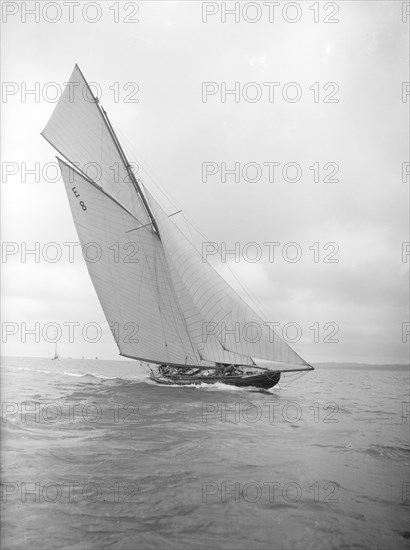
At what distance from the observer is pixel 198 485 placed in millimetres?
6645

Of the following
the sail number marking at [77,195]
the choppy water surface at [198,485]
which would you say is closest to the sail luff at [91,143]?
the sail number marking at [77,195]

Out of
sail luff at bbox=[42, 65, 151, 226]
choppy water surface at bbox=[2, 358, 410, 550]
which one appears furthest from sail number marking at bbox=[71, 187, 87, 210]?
choppy water surface at bbox=[2, 358, 410, 550]

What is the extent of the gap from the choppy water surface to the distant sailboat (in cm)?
997

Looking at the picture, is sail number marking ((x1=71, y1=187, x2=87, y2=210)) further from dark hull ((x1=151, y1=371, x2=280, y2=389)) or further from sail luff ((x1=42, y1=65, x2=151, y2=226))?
dark hull ((x1=151, y1=371, x2=280, y2=389))

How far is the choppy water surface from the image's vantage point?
4.96 meters

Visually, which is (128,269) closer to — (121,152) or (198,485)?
(121,152)

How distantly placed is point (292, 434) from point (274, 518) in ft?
A: 20.8

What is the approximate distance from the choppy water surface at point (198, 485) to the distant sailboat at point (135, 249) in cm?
997

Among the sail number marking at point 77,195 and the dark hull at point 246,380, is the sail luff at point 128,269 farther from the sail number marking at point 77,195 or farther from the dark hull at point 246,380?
the dark hull at point 246,380

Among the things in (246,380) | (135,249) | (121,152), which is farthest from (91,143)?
(246,380)

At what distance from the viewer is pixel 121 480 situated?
6699mm

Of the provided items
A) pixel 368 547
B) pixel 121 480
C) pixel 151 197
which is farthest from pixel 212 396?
pixel 368 547

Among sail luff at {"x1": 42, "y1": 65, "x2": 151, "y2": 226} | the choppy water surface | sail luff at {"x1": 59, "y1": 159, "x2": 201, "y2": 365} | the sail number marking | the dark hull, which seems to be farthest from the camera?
the dark hull

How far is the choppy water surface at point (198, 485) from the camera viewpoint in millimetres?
4957
